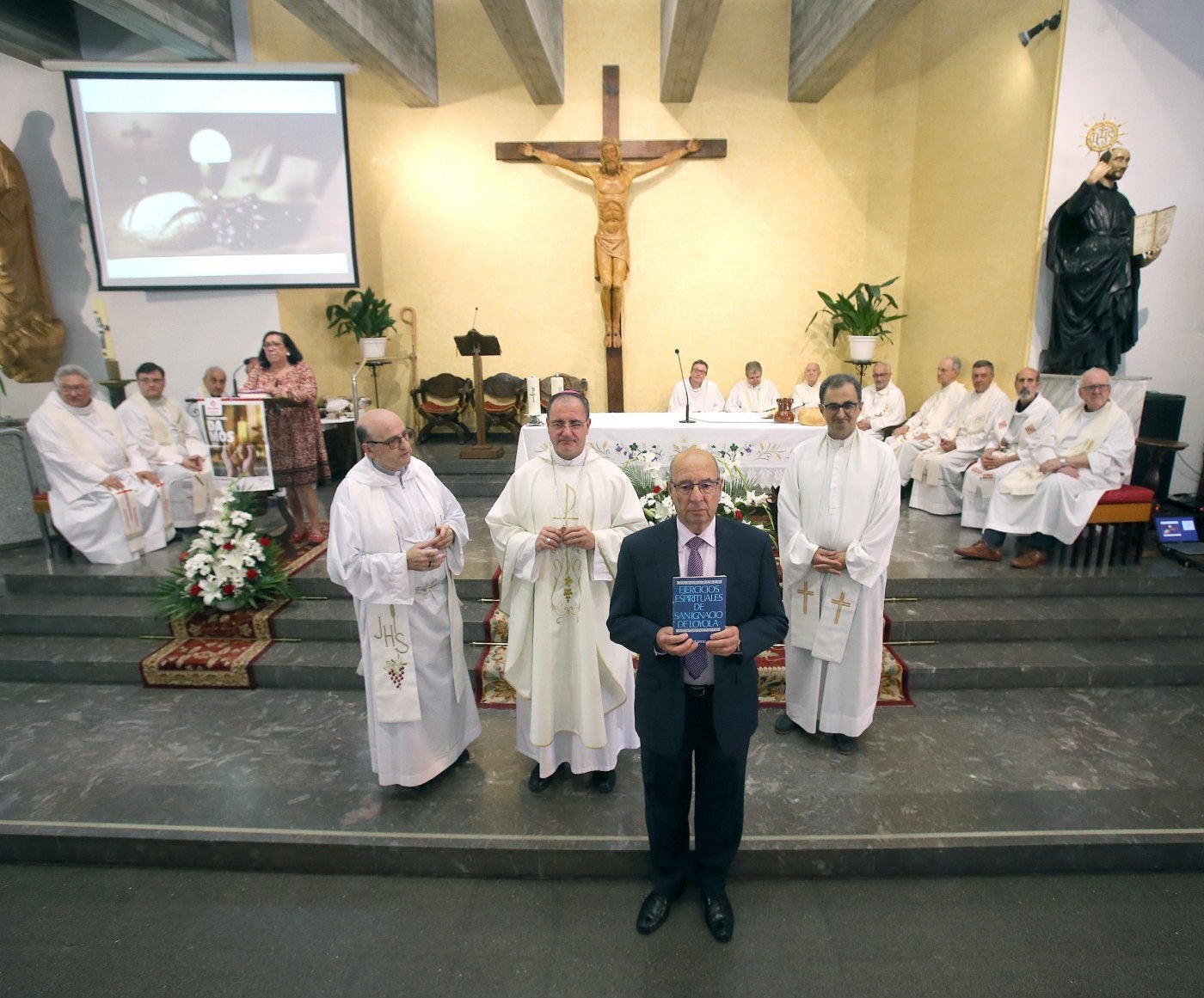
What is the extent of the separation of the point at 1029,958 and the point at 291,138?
7670 millimetres

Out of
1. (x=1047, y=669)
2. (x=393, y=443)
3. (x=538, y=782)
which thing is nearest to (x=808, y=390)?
(x=1047, y=669)

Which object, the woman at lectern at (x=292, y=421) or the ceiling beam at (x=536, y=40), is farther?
the ceiling beam at (x=536, y=40)

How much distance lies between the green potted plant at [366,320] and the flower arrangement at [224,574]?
413 centimetres

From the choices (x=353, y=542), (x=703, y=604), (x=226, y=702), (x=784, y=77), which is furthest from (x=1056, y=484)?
(x=784, y=77)

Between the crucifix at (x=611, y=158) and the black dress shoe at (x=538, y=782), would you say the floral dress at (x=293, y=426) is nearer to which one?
the black dress shoe at (x=538, y=782)

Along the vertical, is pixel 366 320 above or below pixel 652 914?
above

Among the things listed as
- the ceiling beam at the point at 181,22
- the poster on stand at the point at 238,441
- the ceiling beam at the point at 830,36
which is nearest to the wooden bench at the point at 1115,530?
the ceiling beam at the point at 830,36

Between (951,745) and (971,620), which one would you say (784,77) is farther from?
(951,745)

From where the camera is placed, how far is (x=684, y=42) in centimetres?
708

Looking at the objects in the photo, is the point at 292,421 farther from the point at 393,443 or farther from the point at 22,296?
the point at 22,296

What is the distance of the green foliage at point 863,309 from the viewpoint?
884cm

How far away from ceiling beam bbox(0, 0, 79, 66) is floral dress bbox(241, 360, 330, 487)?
461 cm

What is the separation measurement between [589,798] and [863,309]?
761 centimetres

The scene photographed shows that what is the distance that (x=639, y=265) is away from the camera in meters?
9.42
